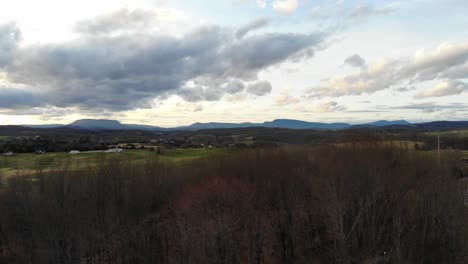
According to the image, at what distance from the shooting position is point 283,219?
110 feet

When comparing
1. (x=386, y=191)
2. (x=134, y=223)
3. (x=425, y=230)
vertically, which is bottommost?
(x=134, y=223)

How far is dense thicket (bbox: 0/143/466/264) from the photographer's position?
89.3 feet

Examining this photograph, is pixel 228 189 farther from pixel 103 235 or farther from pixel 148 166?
pixel 148 166

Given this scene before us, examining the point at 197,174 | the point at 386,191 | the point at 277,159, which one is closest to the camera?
the point at 386,191

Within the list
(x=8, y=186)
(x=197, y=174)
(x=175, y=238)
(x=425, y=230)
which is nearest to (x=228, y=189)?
(x=175, y=238)

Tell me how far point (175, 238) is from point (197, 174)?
66.5 ft

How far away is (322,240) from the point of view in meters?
32.1

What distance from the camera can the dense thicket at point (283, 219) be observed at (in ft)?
89.3

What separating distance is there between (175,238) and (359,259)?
1720 centimetres

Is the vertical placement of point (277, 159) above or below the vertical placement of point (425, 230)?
above

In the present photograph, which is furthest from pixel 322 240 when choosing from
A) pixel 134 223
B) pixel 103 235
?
pixel 134 223

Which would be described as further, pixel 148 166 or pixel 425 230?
pixel 148 166

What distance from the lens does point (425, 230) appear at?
27.9 meters

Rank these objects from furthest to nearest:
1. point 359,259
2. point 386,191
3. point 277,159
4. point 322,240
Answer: point 277,159 → point 322,240 → point 386,191 → point 359,259
